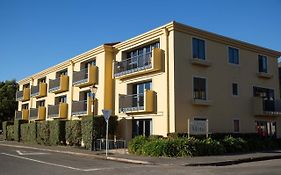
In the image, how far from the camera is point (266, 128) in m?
29.7

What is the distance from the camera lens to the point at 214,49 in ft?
86.1

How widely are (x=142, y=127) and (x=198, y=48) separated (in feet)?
23.2

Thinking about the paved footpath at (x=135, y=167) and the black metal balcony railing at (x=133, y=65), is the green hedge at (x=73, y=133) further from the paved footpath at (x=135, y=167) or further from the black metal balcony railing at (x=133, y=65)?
the black metal balcony railing at (x=133, y=65)

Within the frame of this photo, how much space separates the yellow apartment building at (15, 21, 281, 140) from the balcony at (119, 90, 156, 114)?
0.07m

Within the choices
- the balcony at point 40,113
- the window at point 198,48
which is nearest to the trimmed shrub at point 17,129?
the balcony at point 40,113

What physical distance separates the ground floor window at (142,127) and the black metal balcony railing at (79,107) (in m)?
6.01

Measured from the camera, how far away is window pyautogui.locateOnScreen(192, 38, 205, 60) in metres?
25.0

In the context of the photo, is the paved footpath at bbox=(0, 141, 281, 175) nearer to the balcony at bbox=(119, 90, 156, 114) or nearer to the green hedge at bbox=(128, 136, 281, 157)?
the green hedge at bbox=(128, 136, 281, 157)

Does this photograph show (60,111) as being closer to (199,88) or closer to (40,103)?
(40,103)

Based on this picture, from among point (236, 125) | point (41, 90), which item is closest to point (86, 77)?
point (41, 90)

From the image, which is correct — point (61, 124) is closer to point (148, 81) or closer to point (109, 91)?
point (109, 91)

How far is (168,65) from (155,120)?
12.8 ft

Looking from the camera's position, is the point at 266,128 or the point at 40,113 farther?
the point at 40,113

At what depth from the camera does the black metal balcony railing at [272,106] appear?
28.5 meters
